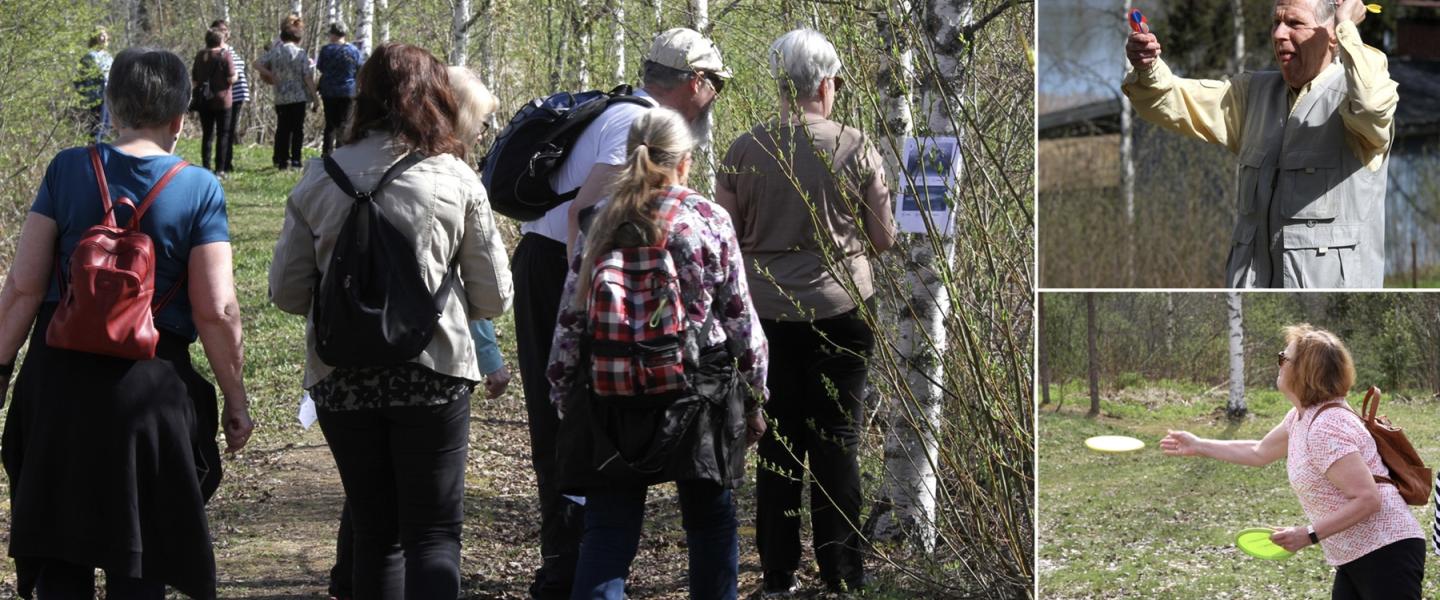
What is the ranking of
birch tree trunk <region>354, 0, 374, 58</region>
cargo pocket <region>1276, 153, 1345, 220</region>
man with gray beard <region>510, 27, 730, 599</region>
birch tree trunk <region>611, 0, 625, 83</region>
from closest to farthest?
cargo pocket <region>1276, 153, 1345, 220</region>, man with gray beard <region>510, 27, 730, 599</region>, birch tree trunk <region>611, 0, 625, 83</region>, birch tree trunk <region>354, 0, 374, 58</region>

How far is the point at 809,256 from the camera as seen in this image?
4.66 metres

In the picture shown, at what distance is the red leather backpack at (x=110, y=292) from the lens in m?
3.50

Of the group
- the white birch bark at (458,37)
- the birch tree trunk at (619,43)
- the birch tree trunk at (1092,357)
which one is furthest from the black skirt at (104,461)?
the white birch bark at (458,37)

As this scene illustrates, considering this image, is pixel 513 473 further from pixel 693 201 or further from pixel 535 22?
pixel 535 22

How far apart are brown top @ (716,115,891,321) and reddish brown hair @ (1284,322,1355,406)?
2.16m

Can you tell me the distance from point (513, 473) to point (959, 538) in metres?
3.23

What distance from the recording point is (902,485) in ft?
16.8

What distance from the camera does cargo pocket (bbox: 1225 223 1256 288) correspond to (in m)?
3.06

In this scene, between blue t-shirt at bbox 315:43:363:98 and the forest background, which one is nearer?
the forest background

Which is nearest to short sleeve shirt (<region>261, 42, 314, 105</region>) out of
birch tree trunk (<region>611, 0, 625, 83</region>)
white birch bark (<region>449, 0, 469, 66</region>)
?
white birch bark (<region>449, 0, 469, 66</region>)

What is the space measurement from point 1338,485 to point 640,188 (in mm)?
1672

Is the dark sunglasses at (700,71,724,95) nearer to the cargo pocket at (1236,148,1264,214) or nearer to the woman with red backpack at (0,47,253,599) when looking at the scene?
Answer: the woman with red backpack at (0,47,253,599)

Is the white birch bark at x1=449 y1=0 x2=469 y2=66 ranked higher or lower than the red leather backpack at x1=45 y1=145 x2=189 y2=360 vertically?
higher

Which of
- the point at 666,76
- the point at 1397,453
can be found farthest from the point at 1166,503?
the point at 666,76
